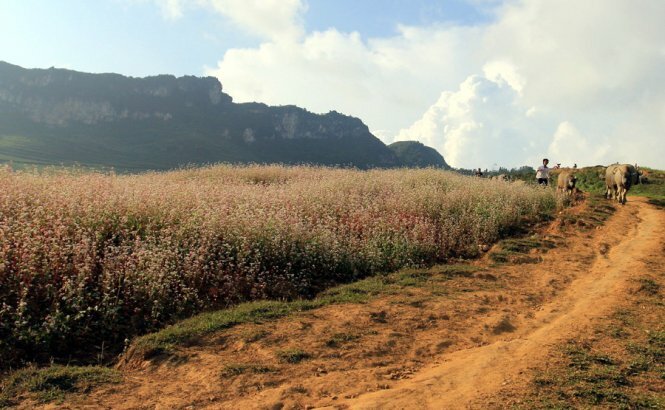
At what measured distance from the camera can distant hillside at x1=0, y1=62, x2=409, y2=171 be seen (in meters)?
126

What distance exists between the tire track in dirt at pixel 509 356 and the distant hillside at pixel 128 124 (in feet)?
365

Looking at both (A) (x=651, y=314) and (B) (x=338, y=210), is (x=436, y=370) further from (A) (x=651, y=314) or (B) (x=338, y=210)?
(B) (x=338, y=210)

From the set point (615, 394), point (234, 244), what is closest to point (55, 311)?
point (234, 244)

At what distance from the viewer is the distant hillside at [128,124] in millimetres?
126000

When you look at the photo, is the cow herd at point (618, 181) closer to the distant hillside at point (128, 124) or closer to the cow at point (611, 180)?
the cow at point (611, 180)

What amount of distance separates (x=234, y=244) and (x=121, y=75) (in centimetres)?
20846

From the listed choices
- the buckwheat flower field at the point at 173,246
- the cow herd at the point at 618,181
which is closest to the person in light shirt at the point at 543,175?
the cow herd at the point at 618,181

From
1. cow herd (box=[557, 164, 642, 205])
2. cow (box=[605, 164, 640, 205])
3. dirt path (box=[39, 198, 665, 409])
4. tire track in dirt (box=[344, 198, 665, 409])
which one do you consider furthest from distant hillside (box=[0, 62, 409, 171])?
tire track in dirt (box=[344, 198, 665, 409])

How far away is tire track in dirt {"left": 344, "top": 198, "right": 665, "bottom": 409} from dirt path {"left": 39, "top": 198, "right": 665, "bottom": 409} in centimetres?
1

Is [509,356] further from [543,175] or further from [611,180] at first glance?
[543,175]

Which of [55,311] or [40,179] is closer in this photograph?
[55,311]

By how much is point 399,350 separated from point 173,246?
4679 millimetres

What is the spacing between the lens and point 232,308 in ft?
23.1

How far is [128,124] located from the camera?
547 feet
